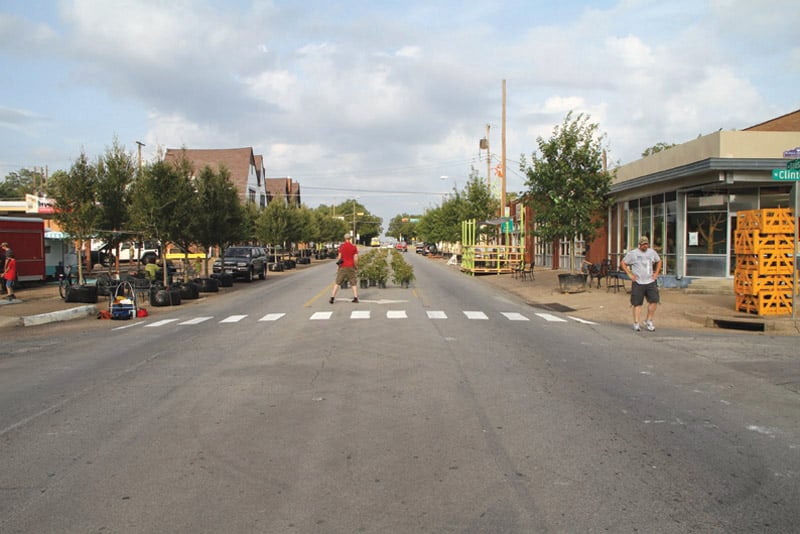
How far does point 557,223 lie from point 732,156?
594 cm

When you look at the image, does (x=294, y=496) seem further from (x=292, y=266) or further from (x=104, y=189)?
(x=292, y=266)

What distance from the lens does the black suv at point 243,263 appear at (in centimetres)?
3422

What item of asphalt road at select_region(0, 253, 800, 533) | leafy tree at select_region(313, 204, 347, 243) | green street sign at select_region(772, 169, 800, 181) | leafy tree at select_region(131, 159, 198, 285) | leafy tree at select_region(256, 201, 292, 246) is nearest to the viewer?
asphalt road at select_region(0, 253, 800, 533)

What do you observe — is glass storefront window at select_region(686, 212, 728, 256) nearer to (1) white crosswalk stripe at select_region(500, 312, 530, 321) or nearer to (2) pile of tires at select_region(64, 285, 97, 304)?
(1) white crosswalk stripe at select_region(500, 312, 530, 321)

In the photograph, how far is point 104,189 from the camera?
79.6 feet

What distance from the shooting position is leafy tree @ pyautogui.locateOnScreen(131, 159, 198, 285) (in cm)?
2419

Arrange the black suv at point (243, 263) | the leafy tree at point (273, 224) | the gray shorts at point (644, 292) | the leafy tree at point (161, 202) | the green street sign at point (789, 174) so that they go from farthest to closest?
the leafy tree at point (273, 224) < the black suv at point (243, 263) < the leafy tree at point (161, 202) < the gray shorts at point (644, 292) < the green street sign at point (789, 174)

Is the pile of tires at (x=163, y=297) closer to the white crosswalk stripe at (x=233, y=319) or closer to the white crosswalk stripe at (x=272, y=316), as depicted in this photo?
the white crosswalk stripe at (x=233, y=319)

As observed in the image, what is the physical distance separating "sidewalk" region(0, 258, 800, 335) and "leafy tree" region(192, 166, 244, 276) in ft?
19.6

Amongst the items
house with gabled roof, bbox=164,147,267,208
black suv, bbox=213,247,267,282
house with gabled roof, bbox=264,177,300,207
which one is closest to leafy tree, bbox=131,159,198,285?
black suv, bbox=213,247,267,282

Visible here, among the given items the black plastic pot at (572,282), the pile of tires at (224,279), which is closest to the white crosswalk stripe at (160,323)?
the pile of tires at (224,279)

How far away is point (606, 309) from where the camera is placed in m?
18.7

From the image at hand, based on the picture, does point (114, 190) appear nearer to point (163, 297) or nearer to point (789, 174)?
point (163, 297)

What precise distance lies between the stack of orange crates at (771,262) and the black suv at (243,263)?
23.6 metres
